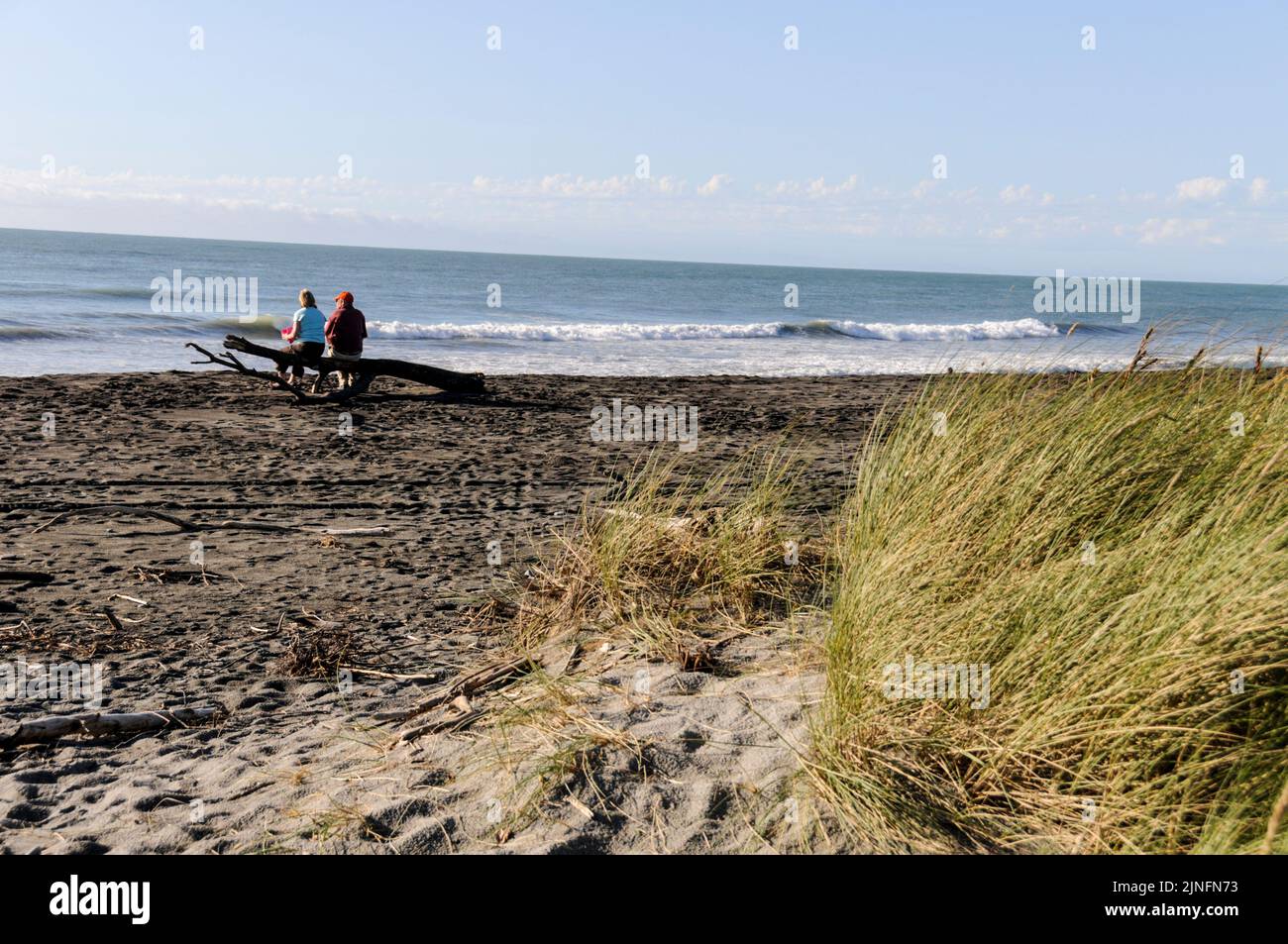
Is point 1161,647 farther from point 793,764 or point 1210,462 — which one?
point 1210,462

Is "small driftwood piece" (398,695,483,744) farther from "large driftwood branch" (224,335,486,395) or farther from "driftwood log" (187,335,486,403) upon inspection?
"large driftwood branch" (224,335,486,395)

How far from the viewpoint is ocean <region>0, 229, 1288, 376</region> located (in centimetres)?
1884

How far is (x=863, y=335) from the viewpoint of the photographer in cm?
3388

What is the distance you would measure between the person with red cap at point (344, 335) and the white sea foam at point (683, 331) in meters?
12.2

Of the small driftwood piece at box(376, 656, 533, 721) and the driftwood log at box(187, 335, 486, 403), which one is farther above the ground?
the driftwood log at box(187, 335, 486, 403)

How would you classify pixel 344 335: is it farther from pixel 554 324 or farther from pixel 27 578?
pixel 554 324

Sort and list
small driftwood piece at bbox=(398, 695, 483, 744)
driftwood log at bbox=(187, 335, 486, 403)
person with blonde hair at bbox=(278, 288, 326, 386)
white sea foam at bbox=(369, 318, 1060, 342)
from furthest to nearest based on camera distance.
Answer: white sea foam at bbox=(369, 318, 1060, 342)
person with blonde hair at bbox=(278, 288, 326, 386)
driftwood log at bbox=(187, 335, 486, 403)
small driftwood piece at bbox=(398, 695, 483, 744)
